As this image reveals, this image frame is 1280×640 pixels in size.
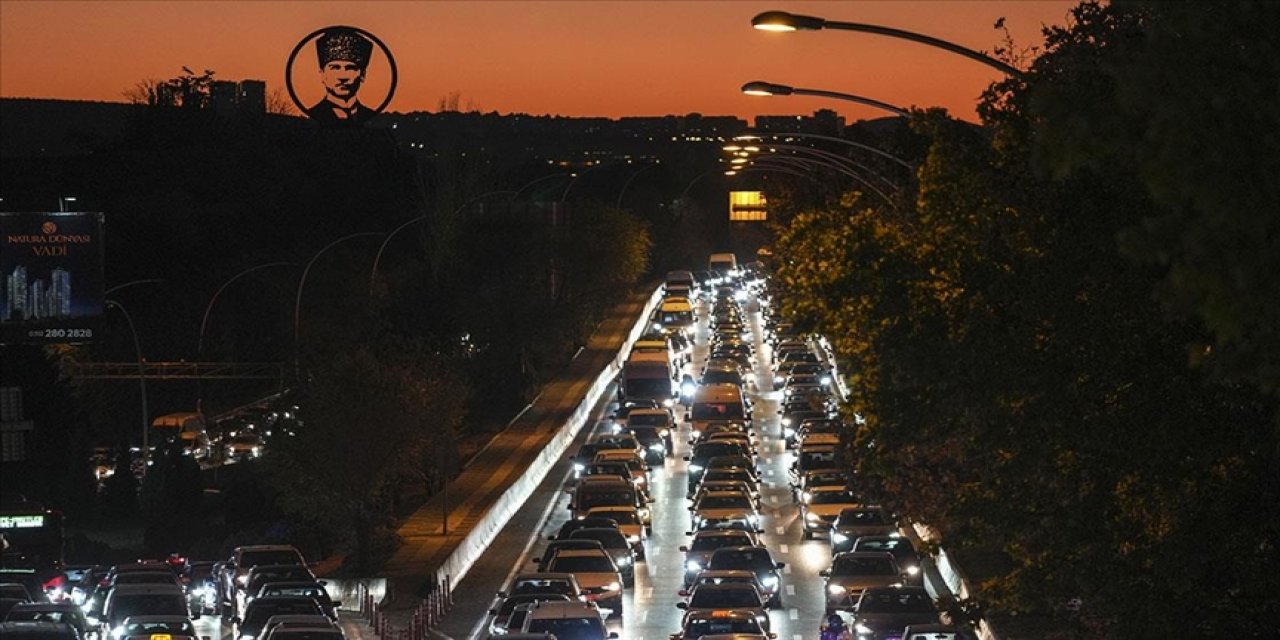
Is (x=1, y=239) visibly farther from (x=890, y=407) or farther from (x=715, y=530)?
(x=890, y=407)

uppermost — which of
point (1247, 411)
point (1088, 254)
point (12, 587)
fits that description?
point (1088, 254)

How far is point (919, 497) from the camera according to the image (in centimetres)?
3194

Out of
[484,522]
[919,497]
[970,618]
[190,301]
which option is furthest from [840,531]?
[190,301]

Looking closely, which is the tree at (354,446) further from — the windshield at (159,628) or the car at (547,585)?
the windshield at (159,628)

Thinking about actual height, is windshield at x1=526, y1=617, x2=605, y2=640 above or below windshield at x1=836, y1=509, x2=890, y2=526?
below

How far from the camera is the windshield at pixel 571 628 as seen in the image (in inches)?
1215

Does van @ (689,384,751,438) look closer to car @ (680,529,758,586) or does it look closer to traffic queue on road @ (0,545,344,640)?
traffic queue on road @ (0,545,344,640)

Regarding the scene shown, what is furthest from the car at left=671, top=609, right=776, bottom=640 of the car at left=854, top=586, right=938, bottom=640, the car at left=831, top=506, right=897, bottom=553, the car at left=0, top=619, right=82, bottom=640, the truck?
the truck

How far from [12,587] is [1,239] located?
13.8 meters

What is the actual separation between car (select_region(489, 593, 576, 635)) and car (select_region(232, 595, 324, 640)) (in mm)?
2874

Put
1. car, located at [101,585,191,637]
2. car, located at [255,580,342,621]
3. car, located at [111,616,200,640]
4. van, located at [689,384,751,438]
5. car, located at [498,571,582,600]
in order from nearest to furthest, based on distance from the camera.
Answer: car, located at [111,616,200,640] < car, located at [498,571,582,600] < car, located at [101,585,191,637] < car, located at [255,580,342,621] < van, located at [689,384,751,438]

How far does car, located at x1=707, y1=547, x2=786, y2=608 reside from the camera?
40.5 meters

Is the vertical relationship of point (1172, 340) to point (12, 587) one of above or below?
above

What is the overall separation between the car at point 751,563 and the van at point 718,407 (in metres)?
31.9
